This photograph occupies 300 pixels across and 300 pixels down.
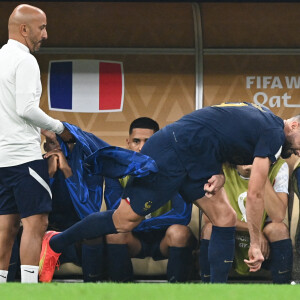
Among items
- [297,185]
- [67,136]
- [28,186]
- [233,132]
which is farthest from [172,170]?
[297,185]

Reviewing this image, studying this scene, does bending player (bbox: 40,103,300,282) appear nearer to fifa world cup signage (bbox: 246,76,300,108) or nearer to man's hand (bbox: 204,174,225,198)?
man's hand (bbox: 204,174,225,198)

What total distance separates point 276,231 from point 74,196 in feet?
4.14

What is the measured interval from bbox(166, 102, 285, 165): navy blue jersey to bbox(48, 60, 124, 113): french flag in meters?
2.36

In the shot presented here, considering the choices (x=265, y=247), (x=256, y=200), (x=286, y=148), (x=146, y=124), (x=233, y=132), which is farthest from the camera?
→ (x=146, y=124)

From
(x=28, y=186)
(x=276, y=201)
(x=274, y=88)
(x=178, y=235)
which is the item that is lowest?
(x=178, y=235)

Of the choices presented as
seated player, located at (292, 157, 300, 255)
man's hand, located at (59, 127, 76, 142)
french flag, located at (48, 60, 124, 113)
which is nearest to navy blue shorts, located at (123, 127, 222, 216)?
man's hand, located at (59, 127, 76, 142)

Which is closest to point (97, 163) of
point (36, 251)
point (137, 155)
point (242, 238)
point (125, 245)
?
point (137, 155)

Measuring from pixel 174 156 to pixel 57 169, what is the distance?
1.34 m

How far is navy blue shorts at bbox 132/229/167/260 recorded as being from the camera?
5.03 metres

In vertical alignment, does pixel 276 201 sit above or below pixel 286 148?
below

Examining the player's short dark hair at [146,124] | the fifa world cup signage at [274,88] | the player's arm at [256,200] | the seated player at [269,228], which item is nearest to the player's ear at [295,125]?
the player's arm at [256,200]

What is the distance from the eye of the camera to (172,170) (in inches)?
155

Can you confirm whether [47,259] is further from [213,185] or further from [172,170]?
[213,185]

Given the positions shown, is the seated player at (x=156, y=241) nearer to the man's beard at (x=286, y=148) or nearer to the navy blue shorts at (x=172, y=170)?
the navy blue shorts at (x=172, y=170)
